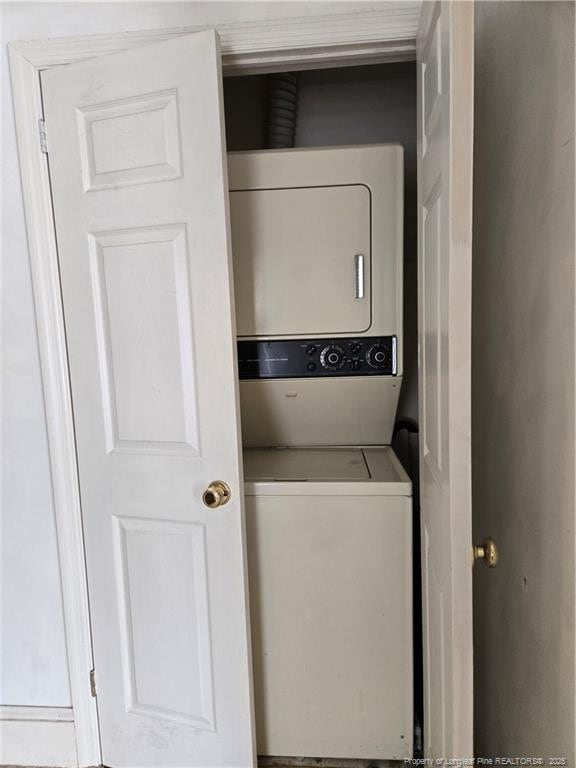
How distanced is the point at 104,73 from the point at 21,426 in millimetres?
1057

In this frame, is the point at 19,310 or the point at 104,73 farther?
the point at 19,310

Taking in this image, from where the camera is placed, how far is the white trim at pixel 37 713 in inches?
60.7

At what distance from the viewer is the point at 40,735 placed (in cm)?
155

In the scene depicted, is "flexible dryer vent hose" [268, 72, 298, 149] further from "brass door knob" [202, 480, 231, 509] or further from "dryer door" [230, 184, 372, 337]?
"brass door knob" [202, 480, 231, 509]

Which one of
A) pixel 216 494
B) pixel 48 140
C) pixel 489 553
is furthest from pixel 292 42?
pixel 489 553

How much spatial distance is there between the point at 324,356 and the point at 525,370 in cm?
68

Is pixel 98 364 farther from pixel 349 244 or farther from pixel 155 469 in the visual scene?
pixel 349 244

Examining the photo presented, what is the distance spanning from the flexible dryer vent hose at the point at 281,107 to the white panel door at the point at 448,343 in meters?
0.83

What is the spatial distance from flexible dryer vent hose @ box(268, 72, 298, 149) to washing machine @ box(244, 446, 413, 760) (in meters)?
1.38

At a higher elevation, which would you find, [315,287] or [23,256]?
[23,256]

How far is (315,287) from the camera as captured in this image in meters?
1.54

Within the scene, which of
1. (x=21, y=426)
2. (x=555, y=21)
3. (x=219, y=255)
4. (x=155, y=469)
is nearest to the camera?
(x=555, y=21)

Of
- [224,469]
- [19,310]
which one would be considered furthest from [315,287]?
[19,310]

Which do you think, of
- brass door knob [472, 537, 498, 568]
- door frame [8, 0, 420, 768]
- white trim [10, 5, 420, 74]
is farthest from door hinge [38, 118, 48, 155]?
brass door knob [472, 537, 498, 568]
